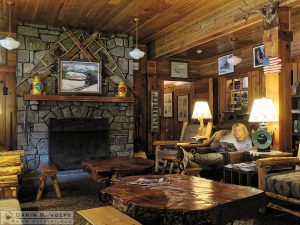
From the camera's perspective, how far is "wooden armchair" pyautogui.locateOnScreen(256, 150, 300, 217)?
299cm

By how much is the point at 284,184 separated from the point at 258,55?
4.15 m

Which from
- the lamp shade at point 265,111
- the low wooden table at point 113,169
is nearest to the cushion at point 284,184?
the lamp shade at point 265,111

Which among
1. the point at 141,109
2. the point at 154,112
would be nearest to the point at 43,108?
the point at 141,109

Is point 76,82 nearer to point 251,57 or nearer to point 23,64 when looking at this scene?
point 23,64

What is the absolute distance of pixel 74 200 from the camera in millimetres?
4094

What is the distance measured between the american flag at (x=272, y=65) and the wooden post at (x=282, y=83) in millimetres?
42

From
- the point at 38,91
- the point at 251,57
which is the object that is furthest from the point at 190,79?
the point at 38,91

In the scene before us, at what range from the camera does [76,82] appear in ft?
20.2

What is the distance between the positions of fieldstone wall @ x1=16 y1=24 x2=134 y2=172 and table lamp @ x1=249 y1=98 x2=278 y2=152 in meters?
3.25

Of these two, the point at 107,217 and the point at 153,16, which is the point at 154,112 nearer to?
the point at 153,16

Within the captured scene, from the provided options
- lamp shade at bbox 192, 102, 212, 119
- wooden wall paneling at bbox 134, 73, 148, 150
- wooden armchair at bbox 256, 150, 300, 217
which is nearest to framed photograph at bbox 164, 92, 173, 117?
wooden wall paneling at bbox 134, 73, 148, 150

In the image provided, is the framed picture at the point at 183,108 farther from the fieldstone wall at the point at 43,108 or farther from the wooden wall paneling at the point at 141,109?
the fieldstone wall at the point at 43,108

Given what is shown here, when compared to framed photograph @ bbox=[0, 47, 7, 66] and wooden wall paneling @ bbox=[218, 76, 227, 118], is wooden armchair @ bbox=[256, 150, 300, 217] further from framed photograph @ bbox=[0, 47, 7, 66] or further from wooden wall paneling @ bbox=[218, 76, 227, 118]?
framed photograph @ bbox=[0, 47, 7, 66]

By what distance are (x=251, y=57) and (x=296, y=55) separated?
3.55 feet
